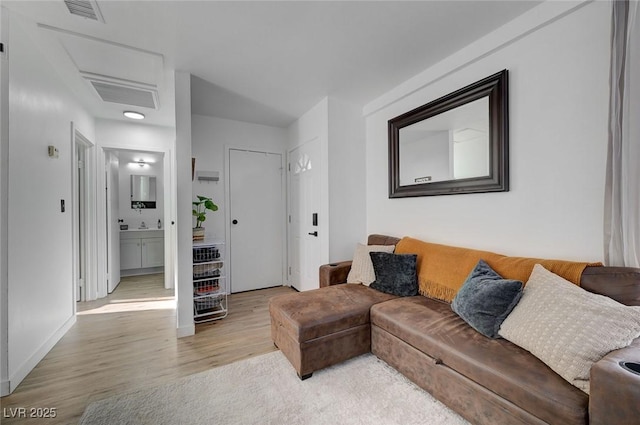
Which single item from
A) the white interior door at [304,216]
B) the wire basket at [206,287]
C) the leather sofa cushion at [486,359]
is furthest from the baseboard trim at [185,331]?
the leather sofa cushion at [486,359]

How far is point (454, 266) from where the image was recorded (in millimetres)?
2021

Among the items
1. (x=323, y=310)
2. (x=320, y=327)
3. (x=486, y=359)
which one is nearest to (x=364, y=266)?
(x=323, y=310)

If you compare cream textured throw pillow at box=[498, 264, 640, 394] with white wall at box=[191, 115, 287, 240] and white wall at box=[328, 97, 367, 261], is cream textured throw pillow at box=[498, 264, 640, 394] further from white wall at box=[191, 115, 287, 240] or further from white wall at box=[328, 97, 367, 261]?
white wall at box=[191, 115, 287, 240]

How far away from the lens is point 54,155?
7.65ft

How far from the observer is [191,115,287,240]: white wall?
345 centimetres

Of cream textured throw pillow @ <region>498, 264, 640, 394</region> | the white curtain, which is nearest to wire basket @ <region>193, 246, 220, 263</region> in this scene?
cream textured throw pillow @ <region>498, 264, 640, 394</region>

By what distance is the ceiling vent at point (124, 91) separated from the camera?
250cm

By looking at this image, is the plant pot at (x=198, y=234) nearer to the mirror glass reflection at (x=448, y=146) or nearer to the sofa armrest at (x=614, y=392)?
the mirror glass reflection at (x=448, y=146)

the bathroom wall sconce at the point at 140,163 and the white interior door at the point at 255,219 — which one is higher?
the bathroom wall sconce at the point at 140,163

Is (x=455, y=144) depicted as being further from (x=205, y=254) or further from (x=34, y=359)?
(x=34, y=359)

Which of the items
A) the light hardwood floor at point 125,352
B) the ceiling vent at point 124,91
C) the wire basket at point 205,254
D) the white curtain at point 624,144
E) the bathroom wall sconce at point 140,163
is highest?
the ceiling vent at point 124,91

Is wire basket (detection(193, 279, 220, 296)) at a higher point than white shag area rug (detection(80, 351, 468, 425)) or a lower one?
higher

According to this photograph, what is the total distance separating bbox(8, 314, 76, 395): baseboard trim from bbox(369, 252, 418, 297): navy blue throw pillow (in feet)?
8.63

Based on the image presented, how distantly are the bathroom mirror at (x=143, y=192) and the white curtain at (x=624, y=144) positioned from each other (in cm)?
625
